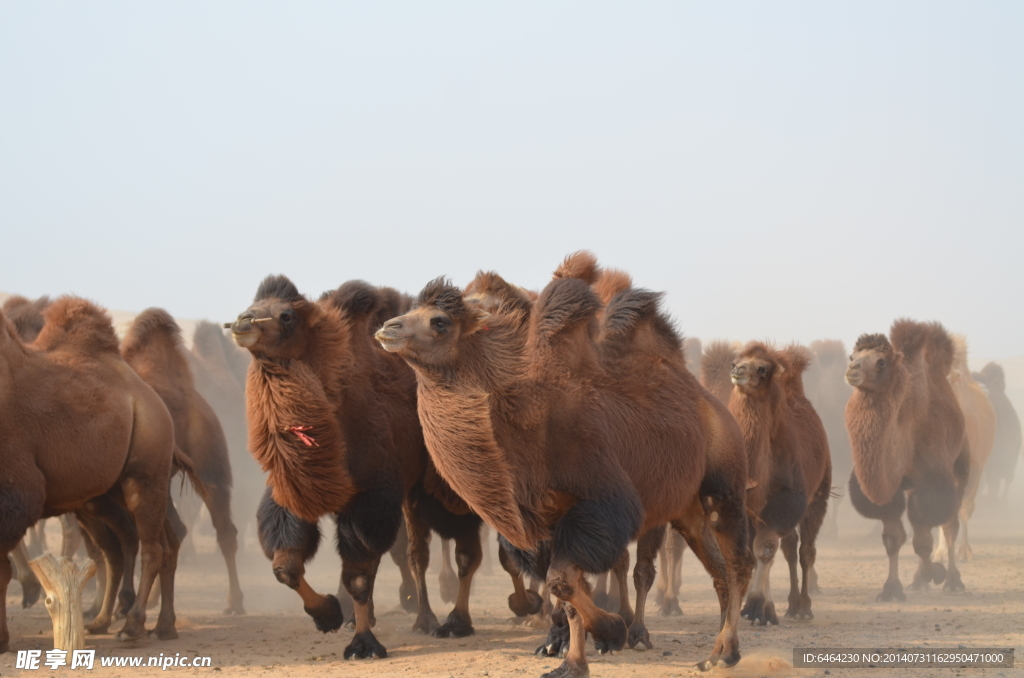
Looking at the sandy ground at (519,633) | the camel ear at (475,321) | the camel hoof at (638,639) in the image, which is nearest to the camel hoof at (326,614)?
the sandy ground at (519,633)

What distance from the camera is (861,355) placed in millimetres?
11672

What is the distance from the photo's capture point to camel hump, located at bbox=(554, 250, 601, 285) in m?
8.17

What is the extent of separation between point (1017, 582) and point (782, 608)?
364 cm

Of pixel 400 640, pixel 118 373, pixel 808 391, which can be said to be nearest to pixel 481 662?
pixel 400 640

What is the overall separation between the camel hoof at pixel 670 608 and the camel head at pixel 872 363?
311 cm

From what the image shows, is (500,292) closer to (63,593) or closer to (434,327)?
(434,327)

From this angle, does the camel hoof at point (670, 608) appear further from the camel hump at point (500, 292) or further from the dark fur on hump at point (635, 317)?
the camel hump at point (500, 292)

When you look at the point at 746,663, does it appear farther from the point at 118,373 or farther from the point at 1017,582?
the point at 1017,582

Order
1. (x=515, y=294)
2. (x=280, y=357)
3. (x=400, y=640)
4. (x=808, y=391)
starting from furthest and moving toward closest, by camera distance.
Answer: (x=808, y=391) → (x=400, y=640) → (x=280, y=357) → (x=515, y=294)

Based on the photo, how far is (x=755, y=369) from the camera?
374 inches

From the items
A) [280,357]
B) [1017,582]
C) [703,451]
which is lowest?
[1017,582]

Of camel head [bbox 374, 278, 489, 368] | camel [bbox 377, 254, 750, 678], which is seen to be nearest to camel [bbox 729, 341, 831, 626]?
camel [bbox 377, 254, 750, 678]

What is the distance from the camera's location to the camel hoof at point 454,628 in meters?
8.55

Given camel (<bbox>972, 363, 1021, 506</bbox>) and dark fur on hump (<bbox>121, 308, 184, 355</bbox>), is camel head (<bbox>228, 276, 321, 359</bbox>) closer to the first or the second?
dark fur on hump (<bbox>121, 308, 184, 355</bbox>)
